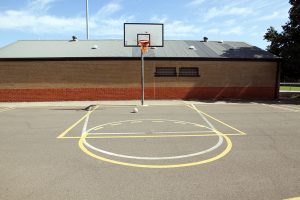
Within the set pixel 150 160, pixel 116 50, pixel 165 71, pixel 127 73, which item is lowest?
pixel 150 160

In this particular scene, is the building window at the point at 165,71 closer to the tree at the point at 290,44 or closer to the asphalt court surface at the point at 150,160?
the tree at the point at 290,44

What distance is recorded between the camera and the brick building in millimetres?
24719

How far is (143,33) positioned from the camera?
22344 mm

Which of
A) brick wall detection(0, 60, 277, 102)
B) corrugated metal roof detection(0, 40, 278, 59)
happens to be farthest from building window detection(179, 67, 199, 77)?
corrugated metal roof detection(0, 40, 278, 59)

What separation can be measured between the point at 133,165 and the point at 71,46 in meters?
22.7

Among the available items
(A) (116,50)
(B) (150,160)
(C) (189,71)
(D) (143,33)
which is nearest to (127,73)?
(A) (116,50)

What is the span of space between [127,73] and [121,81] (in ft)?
2.70

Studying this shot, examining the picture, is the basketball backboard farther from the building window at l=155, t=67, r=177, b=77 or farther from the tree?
the tree

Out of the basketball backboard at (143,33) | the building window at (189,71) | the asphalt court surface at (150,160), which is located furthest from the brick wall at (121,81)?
the asphalt court surface at (150,160)

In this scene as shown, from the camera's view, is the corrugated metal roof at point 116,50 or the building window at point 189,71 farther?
the building window at point 189,71

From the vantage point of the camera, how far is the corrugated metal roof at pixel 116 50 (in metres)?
25.8

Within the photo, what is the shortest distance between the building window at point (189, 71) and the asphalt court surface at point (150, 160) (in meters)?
11.8

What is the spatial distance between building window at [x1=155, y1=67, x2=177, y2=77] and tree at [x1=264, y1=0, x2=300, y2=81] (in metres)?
Answer: 10.2

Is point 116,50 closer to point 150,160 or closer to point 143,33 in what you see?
point 143,33
